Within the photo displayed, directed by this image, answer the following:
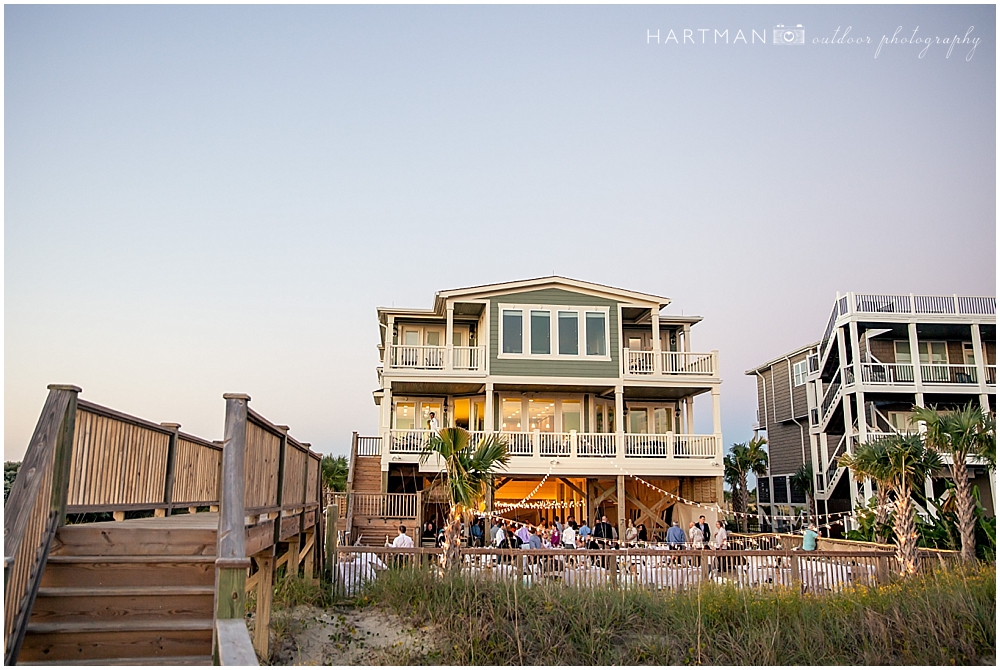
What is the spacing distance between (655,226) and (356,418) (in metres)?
18.7

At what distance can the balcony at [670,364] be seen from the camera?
2470 centimetres

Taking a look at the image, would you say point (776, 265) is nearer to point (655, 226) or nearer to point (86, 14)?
point (655, 226)

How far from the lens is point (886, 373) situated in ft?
92.9

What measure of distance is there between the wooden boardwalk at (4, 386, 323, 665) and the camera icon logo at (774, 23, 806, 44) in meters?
10.6

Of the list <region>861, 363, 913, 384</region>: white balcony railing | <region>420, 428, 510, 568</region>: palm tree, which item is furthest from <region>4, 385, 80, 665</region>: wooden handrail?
<region>861, 363, 913, 384</region>: white balcony railing

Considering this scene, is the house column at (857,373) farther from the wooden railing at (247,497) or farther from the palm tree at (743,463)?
the wooden railing at (247,497)

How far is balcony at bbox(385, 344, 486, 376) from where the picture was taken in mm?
24234

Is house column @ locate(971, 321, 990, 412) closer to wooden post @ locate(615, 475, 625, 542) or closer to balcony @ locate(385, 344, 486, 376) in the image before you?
wooden post @ locate(615, 475, 625, 542)

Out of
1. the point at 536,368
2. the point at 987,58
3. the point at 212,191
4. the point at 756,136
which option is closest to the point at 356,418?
the point at 536,368

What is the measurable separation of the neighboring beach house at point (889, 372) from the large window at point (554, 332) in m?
9.58

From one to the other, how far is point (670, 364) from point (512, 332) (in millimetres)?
5217

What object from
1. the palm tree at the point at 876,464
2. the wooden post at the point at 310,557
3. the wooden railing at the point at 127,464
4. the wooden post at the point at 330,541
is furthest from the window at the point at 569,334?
the wooden railing at the point at 127,464

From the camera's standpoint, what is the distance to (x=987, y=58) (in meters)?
12.8

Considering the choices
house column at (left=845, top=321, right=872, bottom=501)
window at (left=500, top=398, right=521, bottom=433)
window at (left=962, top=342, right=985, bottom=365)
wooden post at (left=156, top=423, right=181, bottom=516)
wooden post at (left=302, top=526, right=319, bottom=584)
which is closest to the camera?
wooden post at (left=156, top=423, right=181, bottom=516)
